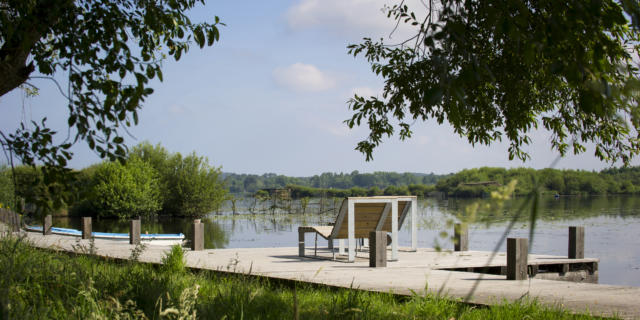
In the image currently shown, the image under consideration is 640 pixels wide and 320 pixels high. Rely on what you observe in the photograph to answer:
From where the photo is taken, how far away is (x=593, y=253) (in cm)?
1636

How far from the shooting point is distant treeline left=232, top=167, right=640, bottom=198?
149 cm

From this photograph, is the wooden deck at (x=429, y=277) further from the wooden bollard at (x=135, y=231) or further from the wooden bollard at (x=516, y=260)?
the wooden bollard at (x=135, y=231)

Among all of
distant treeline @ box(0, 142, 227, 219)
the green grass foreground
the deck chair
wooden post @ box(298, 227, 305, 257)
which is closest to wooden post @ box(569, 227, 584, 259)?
the deck chair

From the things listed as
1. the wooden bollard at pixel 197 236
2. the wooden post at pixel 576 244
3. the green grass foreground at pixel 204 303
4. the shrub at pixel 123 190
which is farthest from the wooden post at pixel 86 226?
the shrub at pixel 123 190

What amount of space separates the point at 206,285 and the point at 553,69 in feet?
12.6

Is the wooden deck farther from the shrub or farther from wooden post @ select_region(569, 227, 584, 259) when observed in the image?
the shrub

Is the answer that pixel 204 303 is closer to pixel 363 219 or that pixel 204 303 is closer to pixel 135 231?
pixel 363 219

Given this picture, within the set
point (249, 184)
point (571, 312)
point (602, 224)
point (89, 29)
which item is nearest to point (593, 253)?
point (602, 224)

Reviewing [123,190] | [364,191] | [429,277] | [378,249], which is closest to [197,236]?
[378,249]

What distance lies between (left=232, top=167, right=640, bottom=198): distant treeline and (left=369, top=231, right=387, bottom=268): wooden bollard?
4.27 feet

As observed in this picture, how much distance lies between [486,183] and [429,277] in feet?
15.2

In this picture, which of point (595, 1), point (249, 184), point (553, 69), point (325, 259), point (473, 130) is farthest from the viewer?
point (249, 184)

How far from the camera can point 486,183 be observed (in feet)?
6.38

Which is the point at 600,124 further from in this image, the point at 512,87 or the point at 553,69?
the point at 553,69
